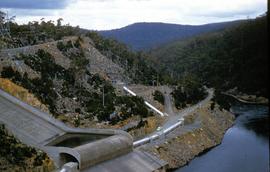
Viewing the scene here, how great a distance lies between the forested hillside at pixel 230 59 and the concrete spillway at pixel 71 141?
25.0ft

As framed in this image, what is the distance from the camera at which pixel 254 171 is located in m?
29.4

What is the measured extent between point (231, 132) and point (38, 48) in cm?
2317

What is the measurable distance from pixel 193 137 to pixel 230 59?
3411cm

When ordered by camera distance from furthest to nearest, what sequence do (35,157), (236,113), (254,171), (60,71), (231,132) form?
(236,113)
(231,132)
(60,71)
(254,171)
(35,157)

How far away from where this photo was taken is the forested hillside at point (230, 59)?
Answer: 5.66 metres

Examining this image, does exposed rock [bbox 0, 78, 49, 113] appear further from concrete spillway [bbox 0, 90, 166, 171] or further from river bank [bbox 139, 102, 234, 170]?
river bank [bbox 139, 102, 234, 170]

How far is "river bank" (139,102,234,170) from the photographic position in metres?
35.8

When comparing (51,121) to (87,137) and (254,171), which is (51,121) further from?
(254,171)

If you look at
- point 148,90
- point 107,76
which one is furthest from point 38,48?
point 148,90

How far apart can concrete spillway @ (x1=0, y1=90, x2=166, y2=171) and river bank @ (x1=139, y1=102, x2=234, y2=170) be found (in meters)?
2.50

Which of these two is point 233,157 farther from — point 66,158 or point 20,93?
point 20,93

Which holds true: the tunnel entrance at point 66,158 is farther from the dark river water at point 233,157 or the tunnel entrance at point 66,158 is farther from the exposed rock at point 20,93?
the dark river water at point 233,157

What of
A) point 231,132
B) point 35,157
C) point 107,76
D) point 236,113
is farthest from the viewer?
point 236,113

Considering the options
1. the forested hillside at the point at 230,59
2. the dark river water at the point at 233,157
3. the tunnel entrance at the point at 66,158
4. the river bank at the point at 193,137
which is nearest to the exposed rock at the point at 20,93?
the river bank at the point at 193,137
